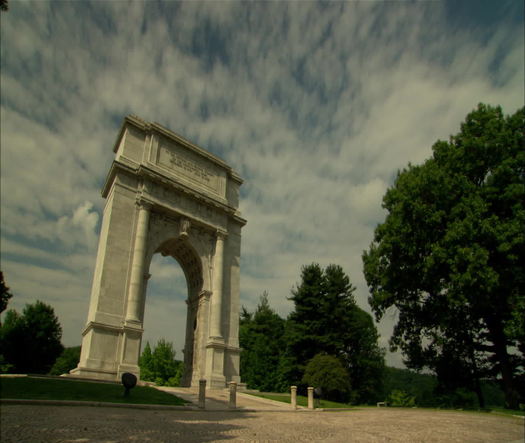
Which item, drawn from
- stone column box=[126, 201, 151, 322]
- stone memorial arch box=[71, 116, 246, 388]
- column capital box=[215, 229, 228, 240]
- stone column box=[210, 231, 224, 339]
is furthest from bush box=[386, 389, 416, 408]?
stone column box=[126, 201, 151, 322]

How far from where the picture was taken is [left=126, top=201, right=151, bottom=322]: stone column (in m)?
24.5

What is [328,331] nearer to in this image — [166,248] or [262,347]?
[262,347]

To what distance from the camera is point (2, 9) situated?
879 cm

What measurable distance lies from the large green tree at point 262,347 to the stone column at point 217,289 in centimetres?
1774

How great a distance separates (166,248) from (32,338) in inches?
1233

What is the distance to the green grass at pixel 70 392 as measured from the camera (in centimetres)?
1215

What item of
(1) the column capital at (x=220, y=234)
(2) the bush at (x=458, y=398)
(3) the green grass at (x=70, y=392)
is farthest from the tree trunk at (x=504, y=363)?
(3) the green grass at (x=70, y=392)

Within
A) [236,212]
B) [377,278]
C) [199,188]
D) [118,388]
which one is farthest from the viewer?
[236,212]

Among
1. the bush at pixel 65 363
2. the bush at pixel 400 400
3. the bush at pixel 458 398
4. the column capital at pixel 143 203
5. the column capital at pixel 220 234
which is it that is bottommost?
the bush at pixel 400 400

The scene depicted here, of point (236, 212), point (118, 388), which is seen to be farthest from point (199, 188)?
point (118, 388)

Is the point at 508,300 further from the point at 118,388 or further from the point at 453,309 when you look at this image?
the point at 118,388

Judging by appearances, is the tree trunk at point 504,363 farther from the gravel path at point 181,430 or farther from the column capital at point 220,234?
the column capital at point 220,234

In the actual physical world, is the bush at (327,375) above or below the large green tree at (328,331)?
below

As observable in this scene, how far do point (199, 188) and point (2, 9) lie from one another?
22520 mm
